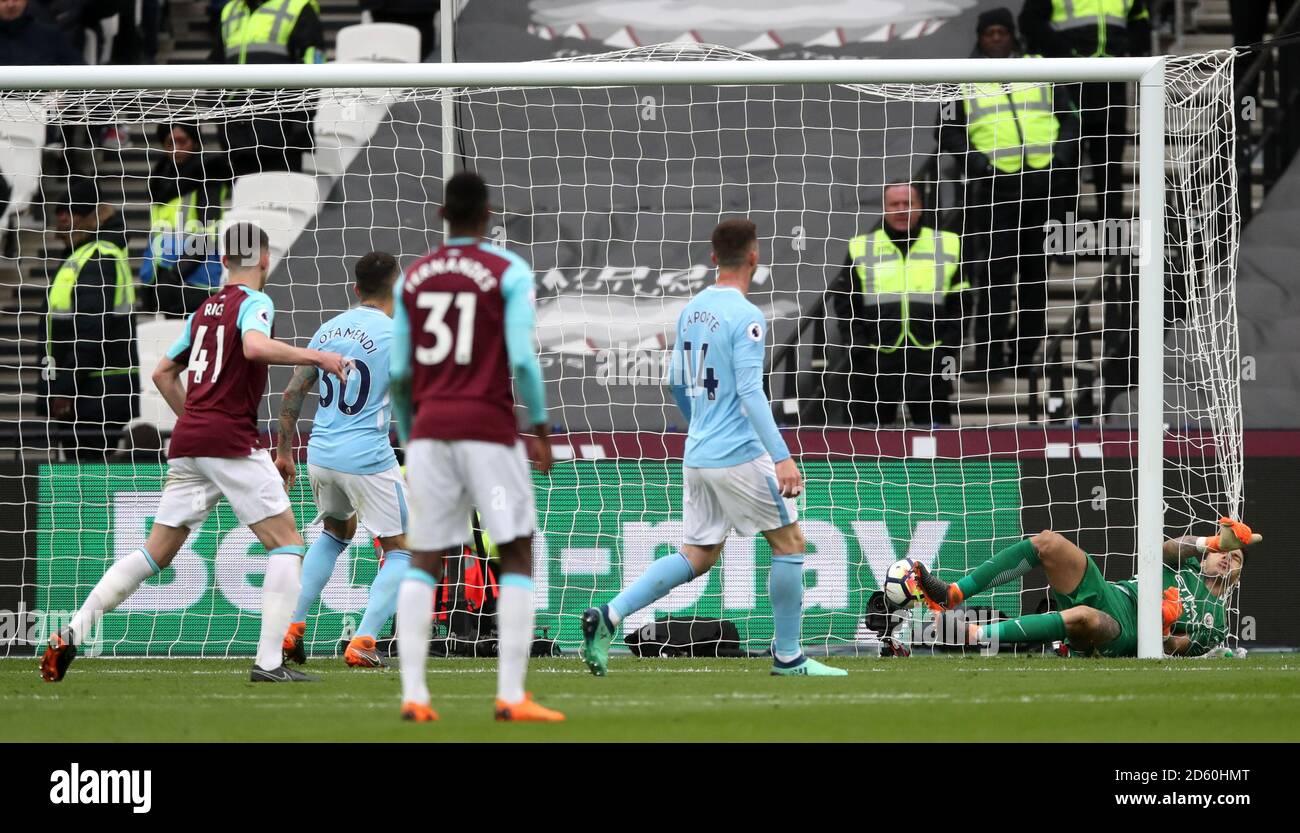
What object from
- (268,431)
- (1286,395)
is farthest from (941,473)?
(268,431)

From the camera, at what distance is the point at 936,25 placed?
1476 centimetres

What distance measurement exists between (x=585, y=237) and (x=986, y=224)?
2984mm

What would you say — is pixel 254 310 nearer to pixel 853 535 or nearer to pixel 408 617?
pixel 408 617

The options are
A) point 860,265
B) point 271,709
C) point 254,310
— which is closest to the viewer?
point 271,709

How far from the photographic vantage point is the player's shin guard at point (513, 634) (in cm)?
607

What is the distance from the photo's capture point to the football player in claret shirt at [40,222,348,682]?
8.26 meters

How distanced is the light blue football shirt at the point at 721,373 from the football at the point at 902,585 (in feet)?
5.53

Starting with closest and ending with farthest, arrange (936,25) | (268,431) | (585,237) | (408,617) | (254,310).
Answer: (408,617) < (254,310) < (268,431) < (585,237) < (936,25)

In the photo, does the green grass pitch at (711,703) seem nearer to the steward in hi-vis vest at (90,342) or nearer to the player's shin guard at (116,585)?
the player's shin guard at (116,585)

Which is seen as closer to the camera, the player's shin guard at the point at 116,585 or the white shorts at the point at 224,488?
the white shorts at the point at 224,488

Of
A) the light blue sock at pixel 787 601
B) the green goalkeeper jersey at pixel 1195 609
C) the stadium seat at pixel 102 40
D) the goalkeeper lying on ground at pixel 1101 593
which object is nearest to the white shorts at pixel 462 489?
the light blue sock at pixel 787 601

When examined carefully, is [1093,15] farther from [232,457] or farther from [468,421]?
[468,421]

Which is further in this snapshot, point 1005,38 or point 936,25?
point 936,25

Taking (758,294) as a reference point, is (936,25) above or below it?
above
